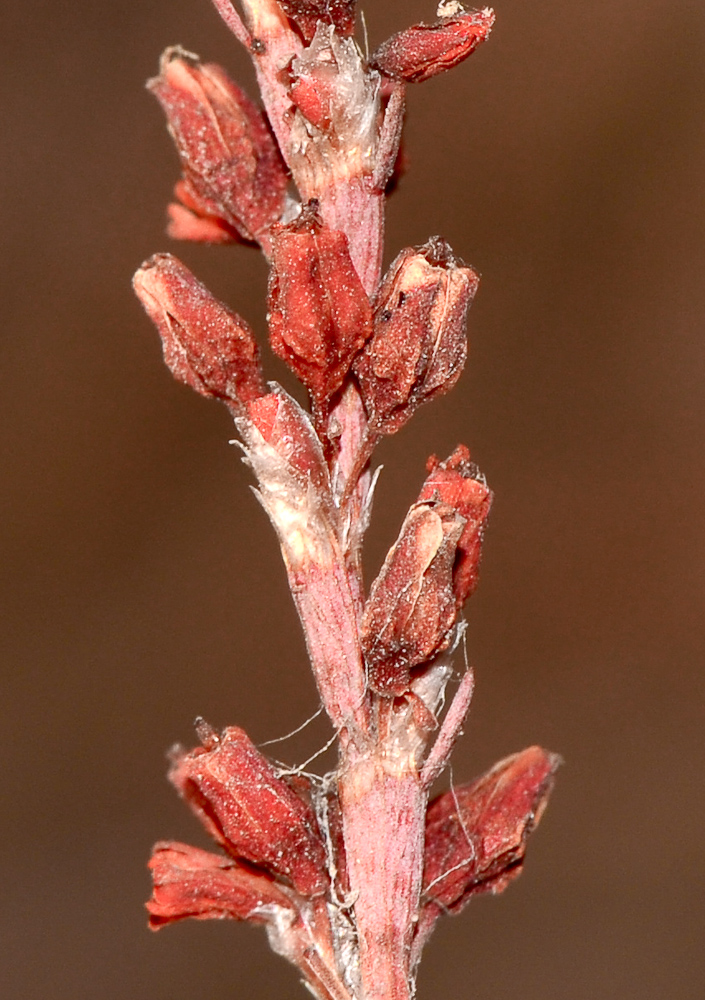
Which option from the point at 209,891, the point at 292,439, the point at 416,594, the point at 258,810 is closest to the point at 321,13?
the point at 292,439

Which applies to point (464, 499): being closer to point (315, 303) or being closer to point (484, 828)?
point (315, 303)

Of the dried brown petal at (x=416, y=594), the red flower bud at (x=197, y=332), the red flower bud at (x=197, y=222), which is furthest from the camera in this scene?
the red flower bud at (x=197, y=222)

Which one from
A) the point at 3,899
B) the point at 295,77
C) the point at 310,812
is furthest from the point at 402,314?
the point at 3,899

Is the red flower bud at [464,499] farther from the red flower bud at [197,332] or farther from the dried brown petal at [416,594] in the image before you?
the red flower bud at [197,332]

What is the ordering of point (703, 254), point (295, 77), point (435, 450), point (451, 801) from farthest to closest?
1. point (435, 450)
2. point (703, 254)
3. point (451, 801)
4. point (295, 77)

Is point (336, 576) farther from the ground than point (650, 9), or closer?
closer

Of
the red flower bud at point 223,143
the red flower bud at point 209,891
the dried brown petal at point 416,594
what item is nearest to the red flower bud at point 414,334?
the dried brown petal at point 416,594

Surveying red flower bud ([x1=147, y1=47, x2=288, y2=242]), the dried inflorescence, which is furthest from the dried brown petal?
red flower bud ([x1=147, y1=47, x2=288, y2=242])

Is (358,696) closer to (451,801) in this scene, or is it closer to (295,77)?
(451,801)
